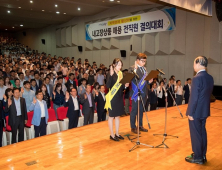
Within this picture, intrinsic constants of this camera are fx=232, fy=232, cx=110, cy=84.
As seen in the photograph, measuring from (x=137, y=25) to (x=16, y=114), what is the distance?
26.0 ft

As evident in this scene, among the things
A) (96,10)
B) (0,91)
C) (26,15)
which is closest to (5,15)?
(26,15)

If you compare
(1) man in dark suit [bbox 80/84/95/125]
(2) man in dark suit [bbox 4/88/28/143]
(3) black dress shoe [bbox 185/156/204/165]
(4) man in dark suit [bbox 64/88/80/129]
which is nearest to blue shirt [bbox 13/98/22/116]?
(2) man in dark suit [bbox 4/88/28/143]

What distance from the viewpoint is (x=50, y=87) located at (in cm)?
700

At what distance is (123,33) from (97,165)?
960cm

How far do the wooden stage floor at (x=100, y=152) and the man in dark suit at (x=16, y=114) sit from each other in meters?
0.87

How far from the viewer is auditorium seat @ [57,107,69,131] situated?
16.8 feet

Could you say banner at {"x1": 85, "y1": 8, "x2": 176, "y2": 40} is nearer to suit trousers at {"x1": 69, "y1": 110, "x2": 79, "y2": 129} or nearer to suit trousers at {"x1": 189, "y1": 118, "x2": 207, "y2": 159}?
suit trousers at {"x1": 69, "y1": 110, "x2": 79, "y2": 129}

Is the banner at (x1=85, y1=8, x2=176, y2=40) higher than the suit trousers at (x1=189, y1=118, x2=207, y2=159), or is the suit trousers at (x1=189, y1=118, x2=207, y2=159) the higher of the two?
the banner at (x1=85, y1=8, x2=176, y2=40)

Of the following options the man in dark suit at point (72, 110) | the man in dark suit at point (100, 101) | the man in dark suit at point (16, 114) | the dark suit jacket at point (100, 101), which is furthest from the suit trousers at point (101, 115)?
the man in dark suit at point (16, 114)

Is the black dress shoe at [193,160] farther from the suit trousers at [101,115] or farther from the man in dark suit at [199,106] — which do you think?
the suit trousers at [101,115]

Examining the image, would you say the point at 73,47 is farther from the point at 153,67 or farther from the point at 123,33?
the point at 153,67

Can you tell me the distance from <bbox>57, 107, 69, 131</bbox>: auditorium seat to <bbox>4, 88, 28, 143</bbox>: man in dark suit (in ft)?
2.61

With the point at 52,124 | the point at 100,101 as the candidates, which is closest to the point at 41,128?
the point at 52,124

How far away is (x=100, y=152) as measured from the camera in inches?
132
